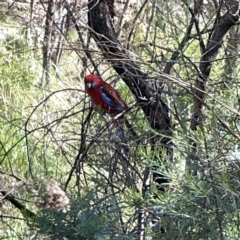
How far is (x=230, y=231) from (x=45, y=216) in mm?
563

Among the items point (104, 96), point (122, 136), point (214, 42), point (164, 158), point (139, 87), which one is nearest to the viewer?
point (164, 158)

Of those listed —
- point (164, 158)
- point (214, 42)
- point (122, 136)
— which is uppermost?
point (214, 42)

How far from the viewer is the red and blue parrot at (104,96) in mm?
2953

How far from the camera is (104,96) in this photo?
10.0 ft

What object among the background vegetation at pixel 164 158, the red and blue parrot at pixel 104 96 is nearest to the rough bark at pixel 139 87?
the background vegetation at pixel 164 158

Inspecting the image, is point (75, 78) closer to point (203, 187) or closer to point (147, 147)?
point (147, 147)

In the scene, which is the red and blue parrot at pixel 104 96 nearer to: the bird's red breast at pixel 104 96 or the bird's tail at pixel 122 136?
the bird's red breast at pixel 104 96

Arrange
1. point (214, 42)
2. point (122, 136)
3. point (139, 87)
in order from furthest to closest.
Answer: point (139, 87) < point (122, 136) < point (214, 42)

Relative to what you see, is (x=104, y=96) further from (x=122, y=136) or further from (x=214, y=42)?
(x=214, y=42)

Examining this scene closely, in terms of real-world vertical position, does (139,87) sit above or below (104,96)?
below

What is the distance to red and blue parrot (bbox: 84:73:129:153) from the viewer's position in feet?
9.69

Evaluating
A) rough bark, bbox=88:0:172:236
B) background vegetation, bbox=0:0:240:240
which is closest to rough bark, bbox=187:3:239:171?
background vegetation, bbox=0:0:240:240

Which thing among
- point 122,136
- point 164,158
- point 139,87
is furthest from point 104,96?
point 164,158

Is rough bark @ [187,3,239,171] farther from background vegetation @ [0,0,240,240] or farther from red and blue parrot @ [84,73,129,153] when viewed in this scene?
red and blue parrot @ [84,73,129,153]
